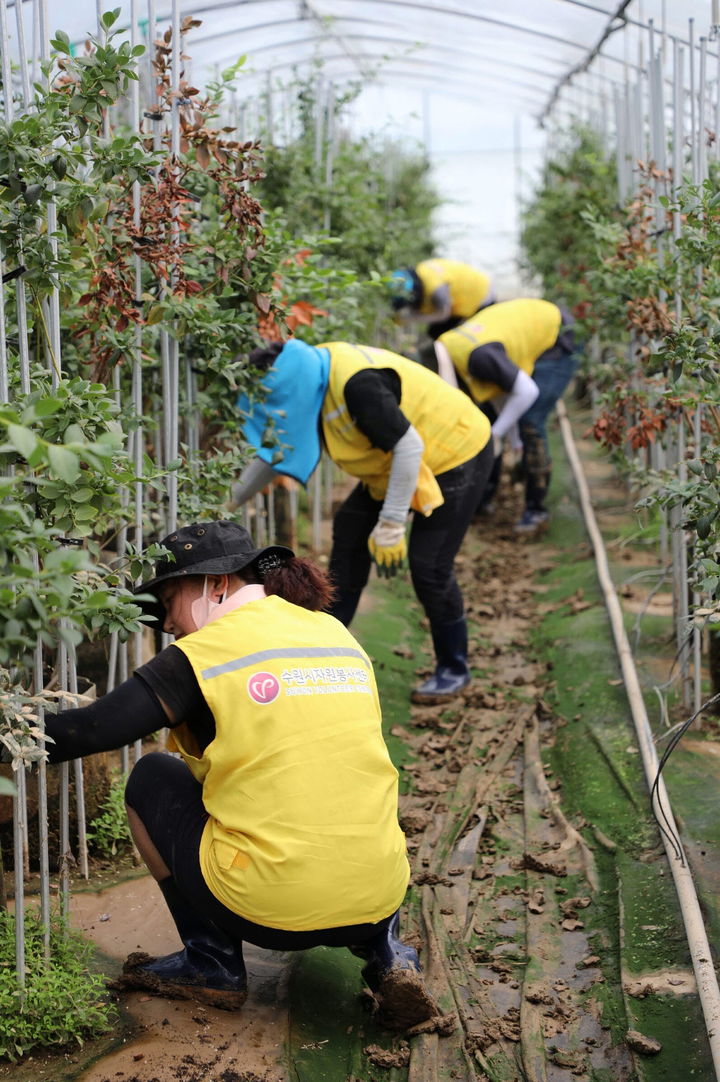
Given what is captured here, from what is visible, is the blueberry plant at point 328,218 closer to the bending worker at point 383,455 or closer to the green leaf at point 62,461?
the bending worker at point 383,455

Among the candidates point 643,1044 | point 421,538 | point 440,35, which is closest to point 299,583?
point 643,1044

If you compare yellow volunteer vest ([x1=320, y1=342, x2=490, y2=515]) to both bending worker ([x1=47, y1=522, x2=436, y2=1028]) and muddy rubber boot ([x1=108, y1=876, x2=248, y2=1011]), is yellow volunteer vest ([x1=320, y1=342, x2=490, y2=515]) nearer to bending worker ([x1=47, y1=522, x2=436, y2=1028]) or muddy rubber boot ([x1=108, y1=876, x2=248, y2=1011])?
bending worker ([x1=47, y1=522, x2=436, y2=1028])

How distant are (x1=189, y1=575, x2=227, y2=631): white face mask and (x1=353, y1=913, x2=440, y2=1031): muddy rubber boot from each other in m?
0.80

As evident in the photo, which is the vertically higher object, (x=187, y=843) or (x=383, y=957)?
(x=187, y=843)

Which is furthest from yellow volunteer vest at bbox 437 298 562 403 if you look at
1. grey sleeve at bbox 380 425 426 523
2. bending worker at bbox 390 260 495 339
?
grey sleeve at bbox 380 425 426 523

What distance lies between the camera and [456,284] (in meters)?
7.49

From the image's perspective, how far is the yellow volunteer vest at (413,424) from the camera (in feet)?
13.6

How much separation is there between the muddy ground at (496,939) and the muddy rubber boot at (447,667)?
67 millimetres

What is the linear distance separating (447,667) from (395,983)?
2430mm

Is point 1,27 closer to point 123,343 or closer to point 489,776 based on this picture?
point 123,343

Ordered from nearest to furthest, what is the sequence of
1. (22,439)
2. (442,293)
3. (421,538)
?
(22,439) < (421,538) < (442,293)

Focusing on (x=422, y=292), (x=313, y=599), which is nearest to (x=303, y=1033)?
(x=313, y=599)

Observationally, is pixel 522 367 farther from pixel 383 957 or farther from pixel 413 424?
pixel 383 957

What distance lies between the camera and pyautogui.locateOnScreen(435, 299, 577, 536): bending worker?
6.07m
